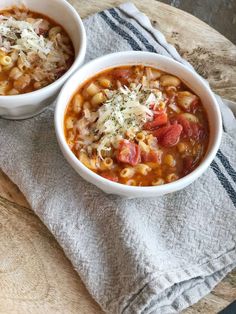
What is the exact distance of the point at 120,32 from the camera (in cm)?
228

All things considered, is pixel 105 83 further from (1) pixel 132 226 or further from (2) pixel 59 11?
(1) pixel 132 226

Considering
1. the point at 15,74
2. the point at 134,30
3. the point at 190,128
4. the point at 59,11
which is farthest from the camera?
the point at 134,30

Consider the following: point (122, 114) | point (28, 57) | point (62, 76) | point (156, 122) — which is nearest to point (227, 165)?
point (156, 122)

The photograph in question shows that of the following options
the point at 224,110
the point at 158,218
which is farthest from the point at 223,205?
the point at 224,110

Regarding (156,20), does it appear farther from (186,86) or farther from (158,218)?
(158,218)

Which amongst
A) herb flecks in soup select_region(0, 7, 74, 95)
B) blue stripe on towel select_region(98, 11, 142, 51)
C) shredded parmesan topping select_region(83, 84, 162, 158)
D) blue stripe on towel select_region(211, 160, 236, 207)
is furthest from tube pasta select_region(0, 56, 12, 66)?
blue stripe on towel select_region(211, 160, 236, 207)

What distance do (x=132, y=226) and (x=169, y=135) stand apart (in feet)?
1.03

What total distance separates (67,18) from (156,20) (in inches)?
16.4

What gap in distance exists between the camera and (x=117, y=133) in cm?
181

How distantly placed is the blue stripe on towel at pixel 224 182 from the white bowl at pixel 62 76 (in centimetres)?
59

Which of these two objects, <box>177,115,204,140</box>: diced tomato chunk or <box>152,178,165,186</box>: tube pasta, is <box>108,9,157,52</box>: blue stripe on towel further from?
<box>152,178,165,186</box>: tube pasta

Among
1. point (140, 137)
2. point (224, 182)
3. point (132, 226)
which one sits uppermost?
point (140, 137)

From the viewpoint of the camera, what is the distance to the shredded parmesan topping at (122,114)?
1793mm

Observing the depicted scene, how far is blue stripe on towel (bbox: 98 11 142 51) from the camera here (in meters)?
2.24
